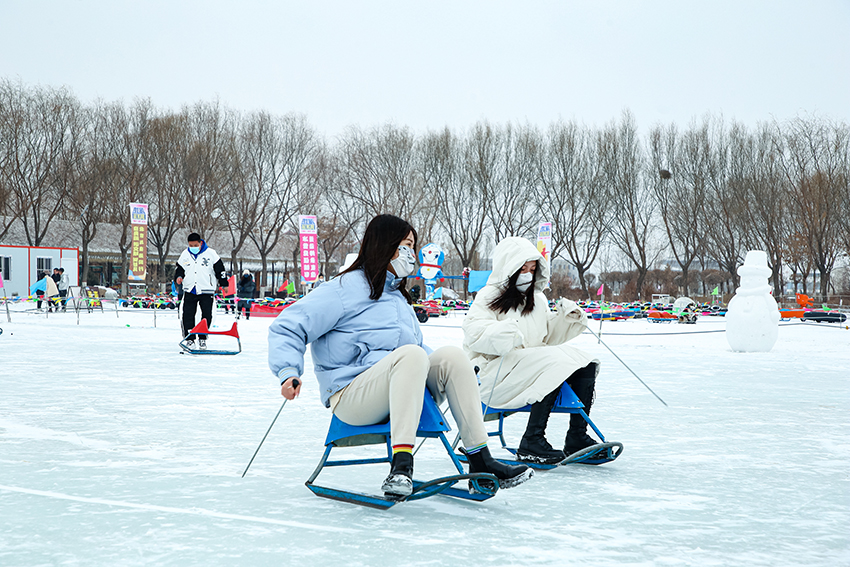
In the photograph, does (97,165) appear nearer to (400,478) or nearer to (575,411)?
(575,411)

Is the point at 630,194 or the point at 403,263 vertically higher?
the point at 630,194

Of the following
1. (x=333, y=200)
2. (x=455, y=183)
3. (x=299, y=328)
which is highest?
(x=455, y=183)

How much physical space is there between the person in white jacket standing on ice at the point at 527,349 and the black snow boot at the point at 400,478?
85cm

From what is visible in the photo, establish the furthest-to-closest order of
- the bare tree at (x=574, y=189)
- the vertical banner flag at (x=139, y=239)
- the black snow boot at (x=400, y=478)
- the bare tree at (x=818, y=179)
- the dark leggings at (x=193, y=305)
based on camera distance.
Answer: the bare tree at (x=574, y=189)
the bare tree at (x=818, y=179)
the vertical banner flag at (x=139, y=239)
the dark leggings at (x=193, y=305)
the black snow boot at (x=400, y=478)

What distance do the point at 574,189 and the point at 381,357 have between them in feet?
106

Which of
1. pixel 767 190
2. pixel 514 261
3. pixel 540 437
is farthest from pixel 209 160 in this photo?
pixel 540 437

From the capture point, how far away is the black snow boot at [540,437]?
10.0 ft

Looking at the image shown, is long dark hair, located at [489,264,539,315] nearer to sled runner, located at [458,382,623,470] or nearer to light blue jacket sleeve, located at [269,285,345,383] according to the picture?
sled runner, located at [458,382,623,470]

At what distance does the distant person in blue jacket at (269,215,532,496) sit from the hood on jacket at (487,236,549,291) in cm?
76

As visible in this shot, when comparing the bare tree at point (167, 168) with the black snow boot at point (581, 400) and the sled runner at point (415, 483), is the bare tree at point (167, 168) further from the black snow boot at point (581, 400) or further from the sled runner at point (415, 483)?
the sled runner at point (415, 483)

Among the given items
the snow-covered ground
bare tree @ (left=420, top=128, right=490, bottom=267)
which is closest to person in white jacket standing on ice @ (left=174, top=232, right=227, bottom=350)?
the snow-covered ground

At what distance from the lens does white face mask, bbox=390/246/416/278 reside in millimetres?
2562

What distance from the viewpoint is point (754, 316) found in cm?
915

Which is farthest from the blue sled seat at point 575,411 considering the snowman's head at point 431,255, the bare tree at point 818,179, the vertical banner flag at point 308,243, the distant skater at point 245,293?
the bare tree at point 818,179
